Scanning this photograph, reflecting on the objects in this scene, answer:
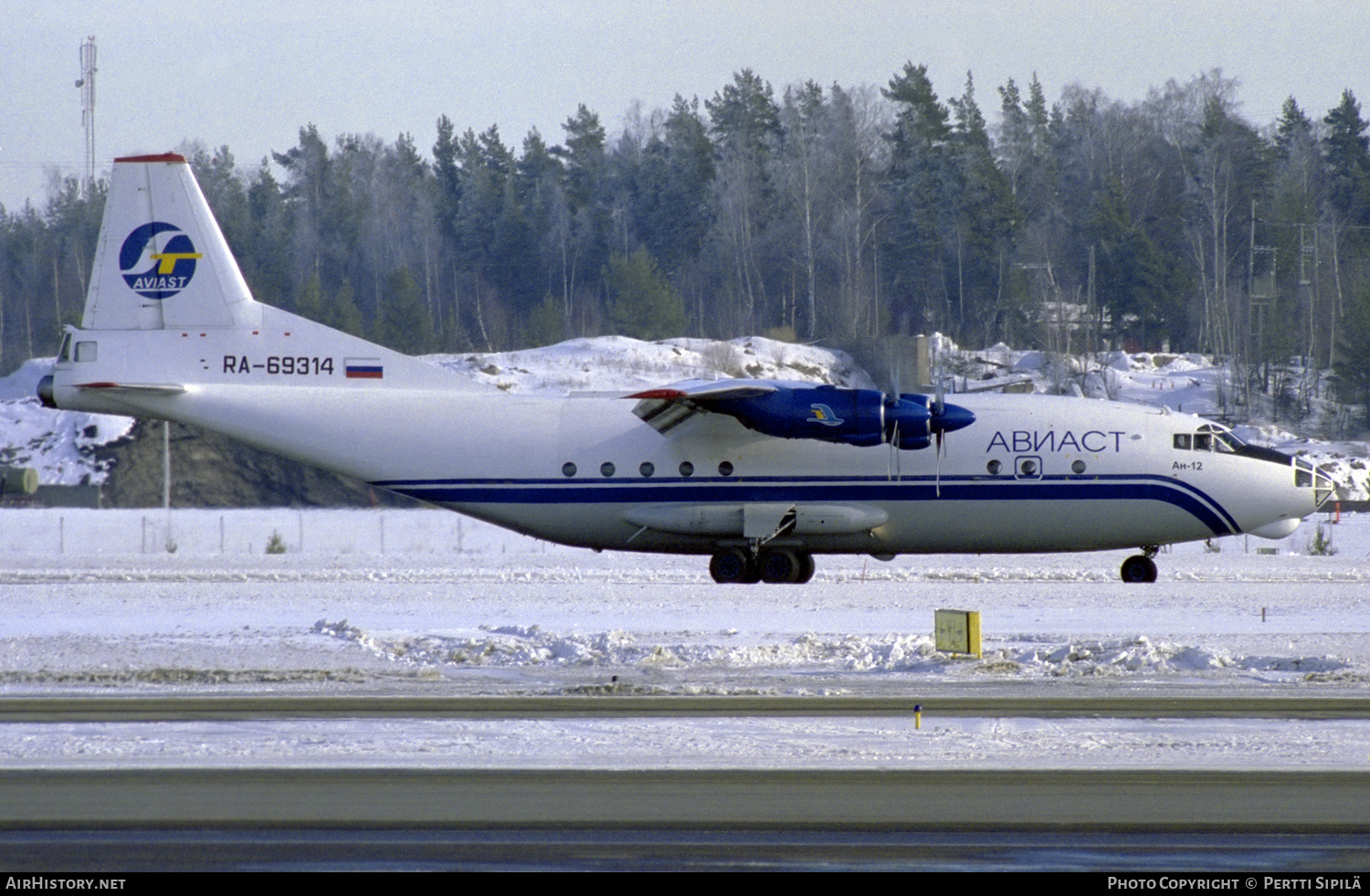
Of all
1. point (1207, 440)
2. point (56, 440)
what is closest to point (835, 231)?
point (56, 440)

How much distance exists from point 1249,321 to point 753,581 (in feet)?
183

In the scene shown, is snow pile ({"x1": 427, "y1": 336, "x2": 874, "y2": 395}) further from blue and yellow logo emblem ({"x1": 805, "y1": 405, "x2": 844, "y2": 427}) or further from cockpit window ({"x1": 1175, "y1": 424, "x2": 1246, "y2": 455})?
blue and yellow logo emblem ({"x1": 805, "y1": 405, "x2": 844, "y2": 427})

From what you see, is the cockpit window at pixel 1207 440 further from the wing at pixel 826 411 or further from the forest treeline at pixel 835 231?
the forest treeline at pixel 835 231

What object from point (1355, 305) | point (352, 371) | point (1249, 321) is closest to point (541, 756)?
point (352, 371)

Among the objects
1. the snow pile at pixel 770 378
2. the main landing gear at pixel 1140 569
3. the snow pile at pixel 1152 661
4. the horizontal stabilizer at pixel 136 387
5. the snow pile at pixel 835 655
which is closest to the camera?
the snow pile at pixel 1152 661

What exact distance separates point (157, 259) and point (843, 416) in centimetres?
1311

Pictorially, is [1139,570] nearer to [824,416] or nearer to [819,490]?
[819,490]

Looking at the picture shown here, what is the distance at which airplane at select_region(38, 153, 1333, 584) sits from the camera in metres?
25.4

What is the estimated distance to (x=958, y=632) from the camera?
Result: 663 inches

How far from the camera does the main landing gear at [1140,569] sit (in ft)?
86.0

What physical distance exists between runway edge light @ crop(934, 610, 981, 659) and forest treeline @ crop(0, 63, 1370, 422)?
53783mm

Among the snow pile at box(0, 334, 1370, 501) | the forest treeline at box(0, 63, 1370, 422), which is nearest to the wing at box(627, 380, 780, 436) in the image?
the snow pile at box(0, 334, 1370, 501)

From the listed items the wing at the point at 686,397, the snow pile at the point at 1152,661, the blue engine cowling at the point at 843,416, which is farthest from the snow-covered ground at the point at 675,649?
the wing at the point at 686,397

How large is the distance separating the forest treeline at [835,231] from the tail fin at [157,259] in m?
46.1
